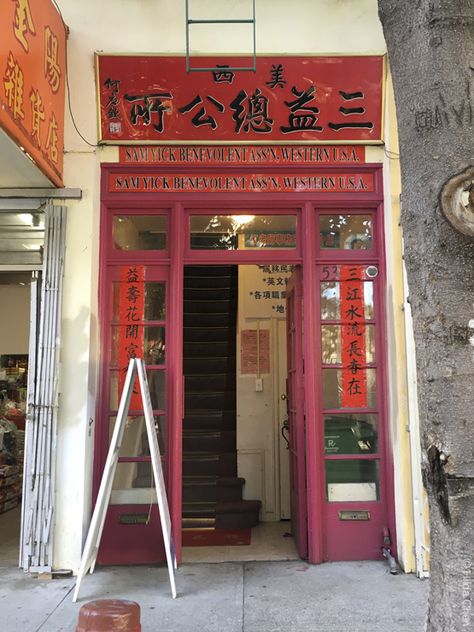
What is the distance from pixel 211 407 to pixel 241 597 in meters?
→ 3.56

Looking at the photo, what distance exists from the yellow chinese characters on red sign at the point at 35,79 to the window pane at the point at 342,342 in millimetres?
2658

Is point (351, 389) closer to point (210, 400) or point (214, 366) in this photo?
point (210, 400)

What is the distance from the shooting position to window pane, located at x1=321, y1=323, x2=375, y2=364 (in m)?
4.93

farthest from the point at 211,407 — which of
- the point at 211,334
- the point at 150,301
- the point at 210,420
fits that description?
the point at 150,301

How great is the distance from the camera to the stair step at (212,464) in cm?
679

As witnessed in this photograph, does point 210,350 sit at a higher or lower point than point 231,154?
lower

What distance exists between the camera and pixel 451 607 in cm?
181

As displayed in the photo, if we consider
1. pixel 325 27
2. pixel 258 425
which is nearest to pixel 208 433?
pixel 258 425

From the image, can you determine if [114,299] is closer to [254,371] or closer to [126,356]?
[126,356]

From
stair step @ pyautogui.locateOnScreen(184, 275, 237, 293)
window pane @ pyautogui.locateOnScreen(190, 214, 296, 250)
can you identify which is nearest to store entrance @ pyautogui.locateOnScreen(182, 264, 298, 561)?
stair step @ pyautogui.locateOnScreen(184, 275, 237, 293)

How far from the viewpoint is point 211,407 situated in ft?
24.4

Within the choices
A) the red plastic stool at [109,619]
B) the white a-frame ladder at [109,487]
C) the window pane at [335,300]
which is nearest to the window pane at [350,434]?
the window pane at [335,300]

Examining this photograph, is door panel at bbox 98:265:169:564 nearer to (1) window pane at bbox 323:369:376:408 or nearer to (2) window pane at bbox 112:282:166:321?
(2) window pane at bbox 112:282:166:321

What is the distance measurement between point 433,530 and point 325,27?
4.48m
